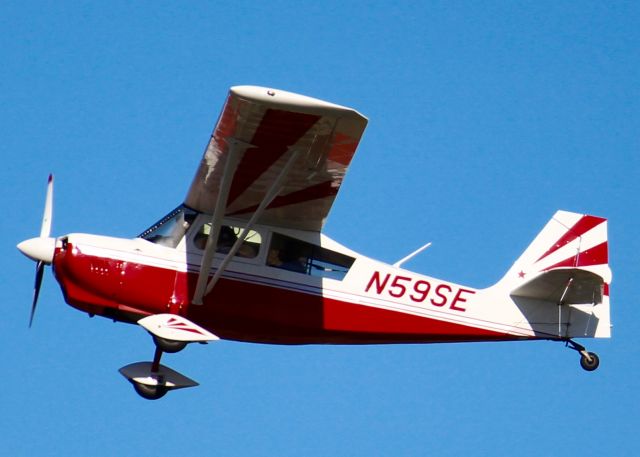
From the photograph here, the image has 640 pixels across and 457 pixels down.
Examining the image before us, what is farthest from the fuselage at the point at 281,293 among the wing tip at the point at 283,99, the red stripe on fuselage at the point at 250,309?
the wing tip at the point at 283,99

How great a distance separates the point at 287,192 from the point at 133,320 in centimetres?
230

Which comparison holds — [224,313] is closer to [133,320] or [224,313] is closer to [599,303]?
[133,320]

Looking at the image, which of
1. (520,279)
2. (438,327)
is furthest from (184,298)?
(520,279)

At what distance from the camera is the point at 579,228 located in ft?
47.4

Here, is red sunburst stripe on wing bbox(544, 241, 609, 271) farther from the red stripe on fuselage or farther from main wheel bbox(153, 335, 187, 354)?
main wheel bbox(153, 335, 187, 354)

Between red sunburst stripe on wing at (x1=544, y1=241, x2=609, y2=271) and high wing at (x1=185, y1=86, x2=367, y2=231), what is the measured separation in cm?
326

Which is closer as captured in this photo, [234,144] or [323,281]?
[234,144]

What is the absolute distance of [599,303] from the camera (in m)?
13.5

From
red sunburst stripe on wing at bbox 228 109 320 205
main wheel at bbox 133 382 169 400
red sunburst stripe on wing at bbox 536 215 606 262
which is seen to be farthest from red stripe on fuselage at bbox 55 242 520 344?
red sunburst stripe on wing at bbox 536 215 606 262

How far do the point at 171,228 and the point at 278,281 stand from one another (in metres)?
1.41

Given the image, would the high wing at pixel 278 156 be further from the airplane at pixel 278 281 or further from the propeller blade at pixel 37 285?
the propeller blade at pixel 37 285

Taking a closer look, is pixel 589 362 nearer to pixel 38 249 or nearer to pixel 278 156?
pixel 278 156

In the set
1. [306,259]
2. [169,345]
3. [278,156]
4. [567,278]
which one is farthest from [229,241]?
[567,278]

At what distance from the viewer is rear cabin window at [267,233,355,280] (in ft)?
44.4
